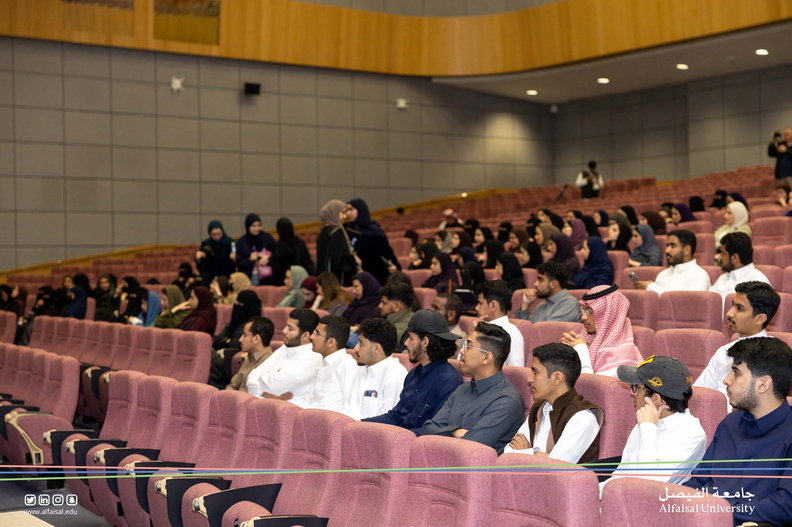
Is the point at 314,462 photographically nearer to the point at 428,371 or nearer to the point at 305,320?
the point at 428,371

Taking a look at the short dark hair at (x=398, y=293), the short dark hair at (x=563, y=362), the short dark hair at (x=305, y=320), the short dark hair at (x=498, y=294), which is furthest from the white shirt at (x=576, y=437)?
the short dark hair at (x=398, y=293)

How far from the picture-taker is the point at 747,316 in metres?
3.25

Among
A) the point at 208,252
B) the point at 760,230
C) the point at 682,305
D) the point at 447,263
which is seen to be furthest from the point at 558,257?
the point at 208,252

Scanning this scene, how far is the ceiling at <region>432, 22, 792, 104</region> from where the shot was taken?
43.3 feet

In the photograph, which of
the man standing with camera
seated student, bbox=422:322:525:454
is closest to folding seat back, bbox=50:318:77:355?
seated student, bbox=422:322:525:454

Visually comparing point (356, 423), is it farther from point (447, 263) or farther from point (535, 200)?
point (535, 200)

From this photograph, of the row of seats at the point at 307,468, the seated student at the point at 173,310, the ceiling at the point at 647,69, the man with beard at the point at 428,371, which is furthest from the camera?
the ceiling at the point at 647,69

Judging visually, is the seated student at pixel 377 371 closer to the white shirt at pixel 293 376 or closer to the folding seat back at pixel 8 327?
the white shirt at pixel 293 376

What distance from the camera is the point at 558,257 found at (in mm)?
6859

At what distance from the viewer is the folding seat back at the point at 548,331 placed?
4226 mm

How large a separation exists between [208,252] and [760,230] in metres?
5.70

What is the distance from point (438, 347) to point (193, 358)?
275cm

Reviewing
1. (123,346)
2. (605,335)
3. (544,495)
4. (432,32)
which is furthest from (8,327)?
(432,32)

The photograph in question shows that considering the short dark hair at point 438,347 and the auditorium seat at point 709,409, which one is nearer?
the auditorium seat at point 709,409
